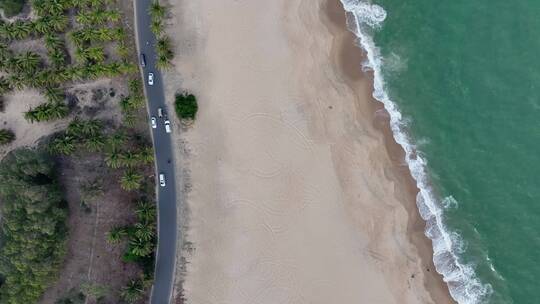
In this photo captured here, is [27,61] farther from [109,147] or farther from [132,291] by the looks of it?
[132,291]

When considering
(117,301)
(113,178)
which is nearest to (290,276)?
(117,301)

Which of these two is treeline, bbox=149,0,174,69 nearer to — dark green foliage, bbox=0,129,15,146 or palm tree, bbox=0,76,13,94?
palm tree, bbox=0,76,13,94

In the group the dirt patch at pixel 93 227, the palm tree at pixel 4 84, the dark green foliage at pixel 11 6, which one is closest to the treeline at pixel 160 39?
the dirt patch at pixel 93 227

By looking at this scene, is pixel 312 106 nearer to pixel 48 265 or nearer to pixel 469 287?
pixel 469 287

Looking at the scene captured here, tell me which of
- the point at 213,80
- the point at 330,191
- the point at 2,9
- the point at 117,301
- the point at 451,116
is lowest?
the point at 117,301

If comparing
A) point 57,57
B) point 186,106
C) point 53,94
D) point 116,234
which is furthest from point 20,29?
point 116,234

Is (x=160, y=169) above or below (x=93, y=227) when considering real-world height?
above
